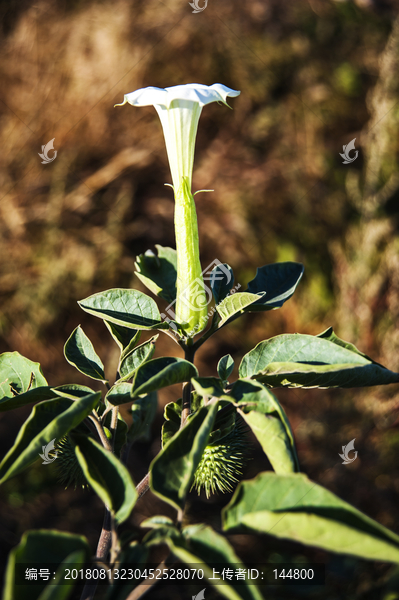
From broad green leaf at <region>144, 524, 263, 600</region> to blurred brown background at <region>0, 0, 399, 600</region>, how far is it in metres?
2.03

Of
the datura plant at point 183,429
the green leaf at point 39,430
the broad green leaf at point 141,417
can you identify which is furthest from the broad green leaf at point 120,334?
the green leaf at point 39,430

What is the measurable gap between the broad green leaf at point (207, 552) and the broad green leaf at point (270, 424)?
0.13 m

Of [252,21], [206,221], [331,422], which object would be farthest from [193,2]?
[331,422]

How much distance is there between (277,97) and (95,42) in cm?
155

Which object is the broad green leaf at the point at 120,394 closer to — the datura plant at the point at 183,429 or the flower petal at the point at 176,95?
the datura plant at the point at 183,429

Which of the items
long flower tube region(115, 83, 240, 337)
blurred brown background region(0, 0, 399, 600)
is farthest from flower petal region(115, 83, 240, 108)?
blurred brown background region(0, 0, 399, 600)

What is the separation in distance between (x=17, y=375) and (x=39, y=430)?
0.76 feet

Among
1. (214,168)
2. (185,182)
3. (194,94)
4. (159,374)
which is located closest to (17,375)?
(159,374)

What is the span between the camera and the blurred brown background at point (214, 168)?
2.78 m

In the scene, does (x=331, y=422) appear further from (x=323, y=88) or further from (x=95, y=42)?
(x=95, y=42)

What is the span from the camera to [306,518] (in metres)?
0.49

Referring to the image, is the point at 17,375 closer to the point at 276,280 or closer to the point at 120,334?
the point at 120,334

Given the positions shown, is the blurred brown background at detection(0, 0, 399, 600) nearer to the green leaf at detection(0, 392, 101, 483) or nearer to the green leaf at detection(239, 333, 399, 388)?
the green leaf at detection(239, 333, 399, 388)

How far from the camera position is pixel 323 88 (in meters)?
3.53
